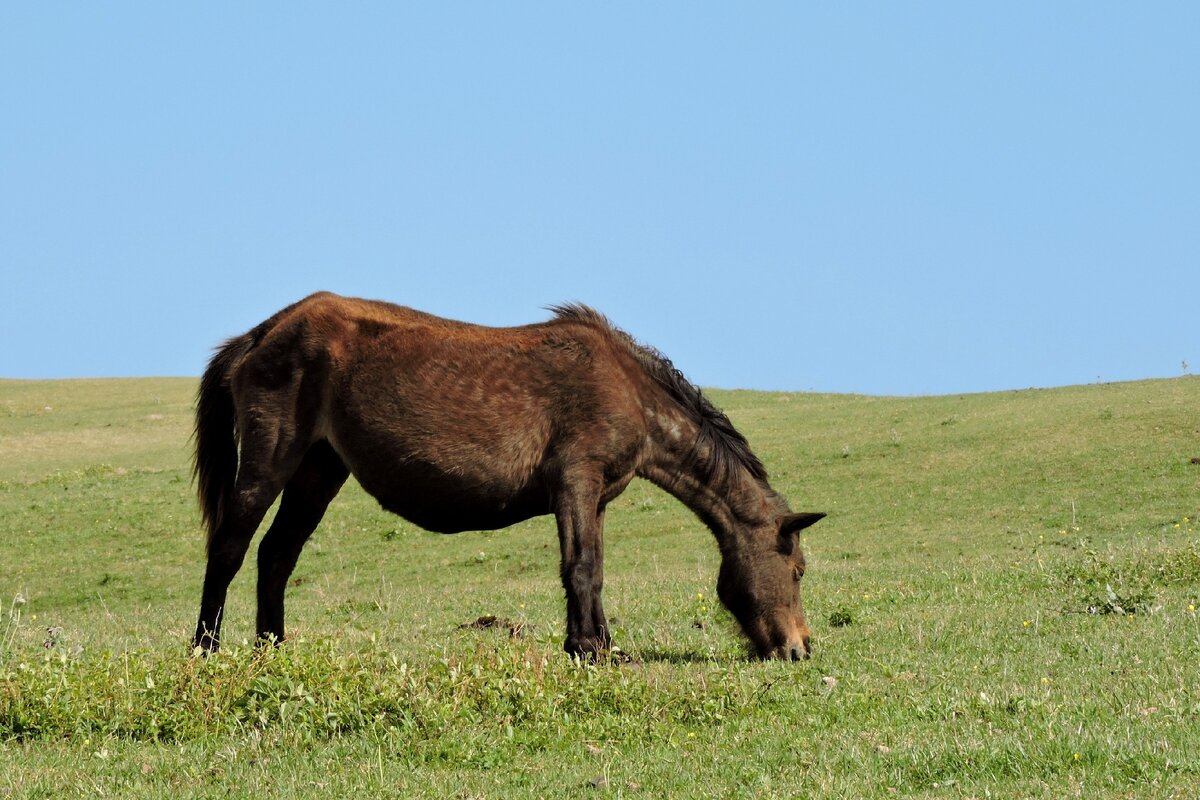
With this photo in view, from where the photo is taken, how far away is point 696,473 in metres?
10.4

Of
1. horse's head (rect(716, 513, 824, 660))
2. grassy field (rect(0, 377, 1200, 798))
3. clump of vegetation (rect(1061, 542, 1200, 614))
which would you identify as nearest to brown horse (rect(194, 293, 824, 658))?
horse's head (rect(716, 513, 824, 660))

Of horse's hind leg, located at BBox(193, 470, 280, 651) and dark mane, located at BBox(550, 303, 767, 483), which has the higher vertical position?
dark mane, located at BBox(550, 303, 767, 483)

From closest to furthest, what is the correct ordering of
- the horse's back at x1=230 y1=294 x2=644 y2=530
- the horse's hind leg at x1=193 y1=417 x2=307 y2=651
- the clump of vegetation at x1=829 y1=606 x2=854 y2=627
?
the horse's back at x1=230 y1=294 x2=644 y2=530 → the horse's hind leg at x1=193 y1=417 x2=307 y2=651 → the clump of vegetation at x1=829 y1=606 x2=854 y2=627

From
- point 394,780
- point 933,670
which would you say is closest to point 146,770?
point 394,780

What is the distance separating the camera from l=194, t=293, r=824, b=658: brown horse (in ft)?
32.4

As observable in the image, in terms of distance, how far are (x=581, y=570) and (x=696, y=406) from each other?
5.88ft

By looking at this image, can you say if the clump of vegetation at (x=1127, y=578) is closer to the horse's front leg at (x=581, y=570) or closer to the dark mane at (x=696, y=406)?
the dark mane at (x=696, y=406)

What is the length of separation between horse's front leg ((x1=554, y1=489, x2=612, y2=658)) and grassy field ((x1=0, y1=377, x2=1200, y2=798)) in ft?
0.98

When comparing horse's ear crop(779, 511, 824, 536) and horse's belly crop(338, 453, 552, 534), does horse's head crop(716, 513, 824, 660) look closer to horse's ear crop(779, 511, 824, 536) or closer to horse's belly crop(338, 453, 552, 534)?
horse's ear crop(779, 511, 824, 536)

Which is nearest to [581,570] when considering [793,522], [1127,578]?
[793,522]

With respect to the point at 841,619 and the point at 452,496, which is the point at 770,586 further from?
the point at 452,496

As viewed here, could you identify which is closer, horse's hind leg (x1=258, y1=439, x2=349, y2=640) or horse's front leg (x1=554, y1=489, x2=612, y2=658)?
horse's front leg (x1=554, y1=489, x2=612, y2=658)

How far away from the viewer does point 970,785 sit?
582 cm

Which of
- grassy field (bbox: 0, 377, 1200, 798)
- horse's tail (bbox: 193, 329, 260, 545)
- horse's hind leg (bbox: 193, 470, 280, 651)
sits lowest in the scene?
grassy field (bbox: 0, 377, 1200, 798)
